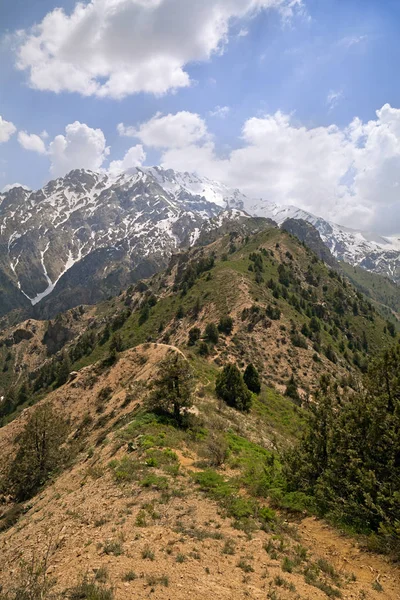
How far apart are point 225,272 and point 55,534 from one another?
11776 centimetres

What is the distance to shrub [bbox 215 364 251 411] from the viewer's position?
144 feet

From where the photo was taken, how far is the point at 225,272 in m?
131

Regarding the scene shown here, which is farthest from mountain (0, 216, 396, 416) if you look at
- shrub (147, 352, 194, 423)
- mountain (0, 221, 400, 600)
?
shrub (147, 352, 194, 423)

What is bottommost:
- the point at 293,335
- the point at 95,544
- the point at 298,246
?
the point at 95,544

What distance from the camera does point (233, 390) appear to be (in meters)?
43.9

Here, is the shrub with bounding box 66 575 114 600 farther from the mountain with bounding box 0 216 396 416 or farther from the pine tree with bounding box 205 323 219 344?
the pine tree with bounding box 205 323 219 344

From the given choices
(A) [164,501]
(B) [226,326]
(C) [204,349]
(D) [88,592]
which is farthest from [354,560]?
(B) [226,326]

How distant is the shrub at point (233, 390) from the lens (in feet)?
144

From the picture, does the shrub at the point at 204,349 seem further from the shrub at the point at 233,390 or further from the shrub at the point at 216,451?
the shrub at the point at 216,451

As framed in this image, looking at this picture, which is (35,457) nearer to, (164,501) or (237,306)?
(164,501)

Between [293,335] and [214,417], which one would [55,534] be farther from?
[293,335]

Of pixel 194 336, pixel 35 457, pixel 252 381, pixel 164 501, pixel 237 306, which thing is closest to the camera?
pixel 164 501

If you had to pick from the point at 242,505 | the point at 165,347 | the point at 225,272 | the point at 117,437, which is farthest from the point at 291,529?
the point at 225,272

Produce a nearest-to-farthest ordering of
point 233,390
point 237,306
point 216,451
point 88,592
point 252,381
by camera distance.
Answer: point 88,592
point 216,451
point 233,390
point 252,381
point 237,306
